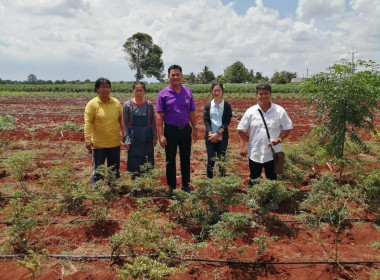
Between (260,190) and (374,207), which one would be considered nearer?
(260,190)

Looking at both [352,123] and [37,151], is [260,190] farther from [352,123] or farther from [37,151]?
[37,151]

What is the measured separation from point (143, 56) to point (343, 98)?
183 feet

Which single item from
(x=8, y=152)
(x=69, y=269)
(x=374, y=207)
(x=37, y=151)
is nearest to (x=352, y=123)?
(x=374, y=207)

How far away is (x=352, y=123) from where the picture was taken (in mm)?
5152

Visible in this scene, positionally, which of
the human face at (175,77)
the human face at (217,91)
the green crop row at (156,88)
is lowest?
the human face at (217,91)

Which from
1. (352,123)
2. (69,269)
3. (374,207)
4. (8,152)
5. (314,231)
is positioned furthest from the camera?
(8,152)

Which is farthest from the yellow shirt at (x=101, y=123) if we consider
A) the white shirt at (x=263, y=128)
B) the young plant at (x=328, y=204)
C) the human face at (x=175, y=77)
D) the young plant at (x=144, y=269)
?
the young plant at (x=328, y=204)

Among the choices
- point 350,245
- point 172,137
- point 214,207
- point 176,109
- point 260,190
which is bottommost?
point 350,245

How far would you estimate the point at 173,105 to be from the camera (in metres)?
4.88

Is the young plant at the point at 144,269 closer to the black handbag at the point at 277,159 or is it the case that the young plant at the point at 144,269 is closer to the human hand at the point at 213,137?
the black handbag at the point at 277,159

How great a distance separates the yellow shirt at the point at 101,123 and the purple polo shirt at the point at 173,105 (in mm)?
829

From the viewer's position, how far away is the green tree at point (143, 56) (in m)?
57.1

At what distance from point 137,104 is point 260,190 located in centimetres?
235

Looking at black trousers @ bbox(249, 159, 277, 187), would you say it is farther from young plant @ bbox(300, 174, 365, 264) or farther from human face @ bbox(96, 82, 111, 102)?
human face @ bbox(96, 82, 111, 102)
